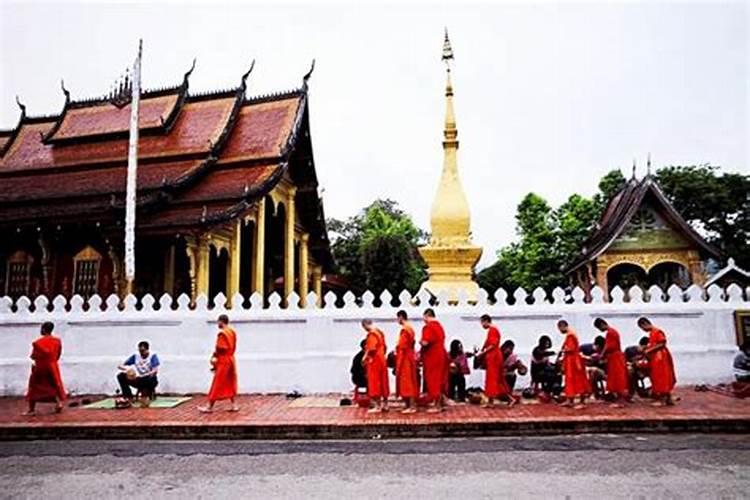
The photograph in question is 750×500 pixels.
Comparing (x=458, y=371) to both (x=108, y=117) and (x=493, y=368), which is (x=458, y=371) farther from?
(x=108, y=117)

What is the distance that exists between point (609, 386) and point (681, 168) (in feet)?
96.2

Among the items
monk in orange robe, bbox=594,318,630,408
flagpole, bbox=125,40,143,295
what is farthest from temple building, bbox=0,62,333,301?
monk in orange robe, bbox=594,318,630,408

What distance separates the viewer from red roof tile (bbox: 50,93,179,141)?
57.8ft

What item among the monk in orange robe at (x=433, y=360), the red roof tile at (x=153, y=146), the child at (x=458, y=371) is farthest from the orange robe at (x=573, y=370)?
the red roof tile at (x=153, y=146)

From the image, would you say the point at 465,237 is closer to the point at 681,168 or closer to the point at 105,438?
the point at 105,438

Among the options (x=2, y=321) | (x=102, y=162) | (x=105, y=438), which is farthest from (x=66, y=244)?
(x=105, y=438)

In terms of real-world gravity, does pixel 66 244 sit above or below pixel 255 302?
above

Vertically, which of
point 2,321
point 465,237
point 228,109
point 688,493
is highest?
point 228,109

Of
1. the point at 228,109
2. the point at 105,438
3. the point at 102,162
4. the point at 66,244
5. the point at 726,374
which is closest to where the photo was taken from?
the point at 105,438

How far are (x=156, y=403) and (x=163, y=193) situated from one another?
6245 mm

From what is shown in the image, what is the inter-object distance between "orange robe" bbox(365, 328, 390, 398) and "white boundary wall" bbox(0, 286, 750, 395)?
1438 mm

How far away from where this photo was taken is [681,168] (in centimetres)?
3325

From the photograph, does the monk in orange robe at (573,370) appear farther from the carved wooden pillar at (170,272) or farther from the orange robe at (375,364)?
the carved wooden pillar at (170,272)

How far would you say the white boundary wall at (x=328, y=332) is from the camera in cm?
920
